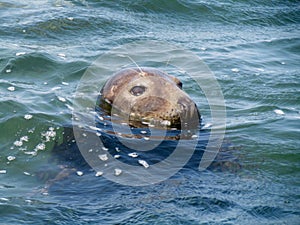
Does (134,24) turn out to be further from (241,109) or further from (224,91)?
(241,109)

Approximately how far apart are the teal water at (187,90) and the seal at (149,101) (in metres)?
0.54

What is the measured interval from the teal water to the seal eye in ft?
2.64

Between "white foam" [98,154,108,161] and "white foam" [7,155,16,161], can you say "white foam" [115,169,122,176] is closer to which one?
"white foam" [98,154,108,161]

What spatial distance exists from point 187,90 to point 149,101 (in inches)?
75.0

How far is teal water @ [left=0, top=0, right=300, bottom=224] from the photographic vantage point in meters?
5.35

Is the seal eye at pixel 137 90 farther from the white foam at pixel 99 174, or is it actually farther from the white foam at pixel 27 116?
the white foam at pixel 99 174

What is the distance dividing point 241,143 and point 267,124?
875 millimetres

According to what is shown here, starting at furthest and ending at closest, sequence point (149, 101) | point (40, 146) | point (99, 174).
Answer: point (149, 101), point (40, 146), point (99, 174)

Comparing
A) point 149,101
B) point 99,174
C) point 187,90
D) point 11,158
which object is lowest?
point 187,90

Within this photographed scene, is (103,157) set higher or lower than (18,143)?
higher

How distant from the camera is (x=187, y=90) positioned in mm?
8867

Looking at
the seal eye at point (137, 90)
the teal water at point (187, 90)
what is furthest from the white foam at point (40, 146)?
the seal eye at point (137, 90)

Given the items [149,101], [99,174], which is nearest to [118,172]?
[99,174]

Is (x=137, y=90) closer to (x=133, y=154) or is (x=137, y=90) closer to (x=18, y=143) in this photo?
(x=133, y=154)
